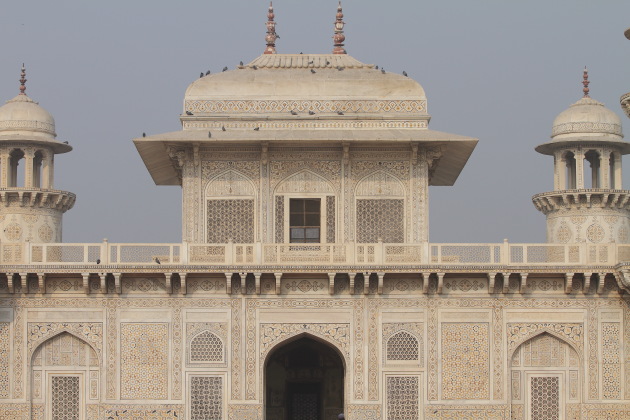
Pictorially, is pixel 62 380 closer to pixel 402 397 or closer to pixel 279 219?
pixel 279 219

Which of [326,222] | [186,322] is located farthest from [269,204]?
[186,322]

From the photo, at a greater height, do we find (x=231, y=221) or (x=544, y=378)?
(x=231, y=221)

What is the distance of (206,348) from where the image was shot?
2991 centimetres

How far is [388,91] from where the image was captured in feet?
105

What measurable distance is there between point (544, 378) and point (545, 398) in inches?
15.4

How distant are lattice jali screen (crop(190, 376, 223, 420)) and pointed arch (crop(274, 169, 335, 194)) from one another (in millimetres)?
4248

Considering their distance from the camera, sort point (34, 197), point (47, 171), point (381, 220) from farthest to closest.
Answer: point (47, 171)
point (34, 197)
point (381, 220)

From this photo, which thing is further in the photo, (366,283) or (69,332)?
(69,332)

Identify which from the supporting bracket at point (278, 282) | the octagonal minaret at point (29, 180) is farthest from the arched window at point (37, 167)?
the supporting bracket at point (278, 282)

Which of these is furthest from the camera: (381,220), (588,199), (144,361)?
(588,199)

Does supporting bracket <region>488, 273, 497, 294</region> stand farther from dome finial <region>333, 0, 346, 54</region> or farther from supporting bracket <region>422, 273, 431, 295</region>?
dome finial <region>333, 0, 346, 54</region>

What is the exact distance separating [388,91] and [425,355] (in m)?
5.79

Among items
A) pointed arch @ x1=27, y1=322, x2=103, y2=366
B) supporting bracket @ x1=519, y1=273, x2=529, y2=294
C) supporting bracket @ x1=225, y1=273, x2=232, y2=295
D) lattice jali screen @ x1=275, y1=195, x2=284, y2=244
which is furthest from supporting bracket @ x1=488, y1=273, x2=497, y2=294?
pointed arch @ x1=27, y1=322, x2=103, y2=366

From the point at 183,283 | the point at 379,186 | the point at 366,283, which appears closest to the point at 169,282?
the point at 183,283
